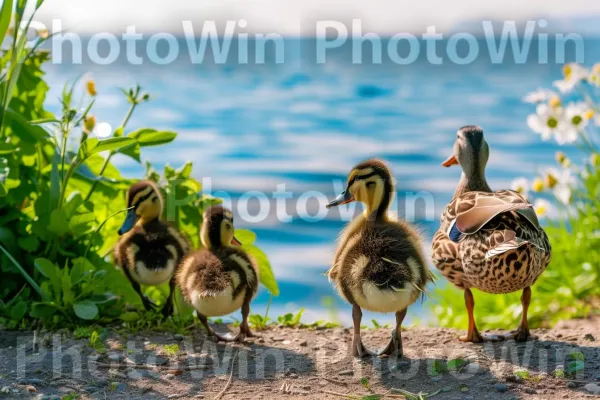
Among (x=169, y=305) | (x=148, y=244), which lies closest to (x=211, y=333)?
(x=169, y=305)

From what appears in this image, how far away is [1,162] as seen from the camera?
541 cm

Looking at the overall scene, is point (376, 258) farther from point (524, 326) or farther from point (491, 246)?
point (524, 326)

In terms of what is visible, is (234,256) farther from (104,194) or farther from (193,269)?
(104,194)

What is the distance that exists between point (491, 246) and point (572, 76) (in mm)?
2923

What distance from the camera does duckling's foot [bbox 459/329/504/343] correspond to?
5.28m

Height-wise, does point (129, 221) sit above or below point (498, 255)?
above

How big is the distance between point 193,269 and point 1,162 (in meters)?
1.37

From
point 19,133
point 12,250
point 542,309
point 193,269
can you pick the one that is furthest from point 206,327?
point 542,309

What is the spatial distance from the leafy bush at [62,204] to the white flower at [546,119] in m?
2.44

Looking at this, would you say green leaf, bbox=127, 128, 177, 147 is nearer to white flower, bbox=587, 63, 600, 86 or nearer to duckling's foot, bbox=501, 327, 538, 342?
duckling's foot, bbox=501, 327, 538, 342

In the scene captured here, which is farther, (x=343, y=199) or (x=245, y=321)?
(x=245, y=321)

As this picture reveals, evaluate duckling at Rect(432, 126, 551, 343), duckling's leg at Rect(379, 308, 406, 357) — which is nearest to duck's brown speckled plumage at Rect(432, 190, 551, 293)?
duckling at Rect(432, 126, 551, 343)

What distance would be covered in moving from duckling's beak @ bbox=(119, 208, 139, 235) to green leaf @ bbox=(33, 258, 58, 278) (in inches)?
18.5

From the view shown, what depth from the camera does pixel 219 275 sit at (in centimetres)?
507
